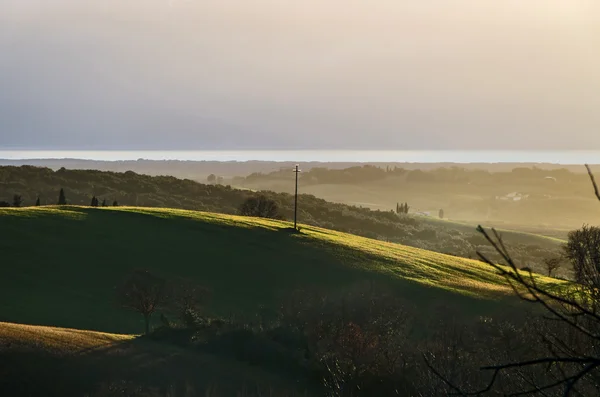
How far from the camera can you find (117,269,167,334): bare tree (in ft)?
161

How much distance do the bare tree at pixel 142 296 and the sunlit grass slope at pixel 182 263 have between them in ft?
6.01

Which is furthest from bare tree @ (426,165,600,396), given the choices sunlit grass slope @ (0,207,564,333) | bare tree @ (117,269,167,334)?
sunlit grass slope @ (0,207,564,333)

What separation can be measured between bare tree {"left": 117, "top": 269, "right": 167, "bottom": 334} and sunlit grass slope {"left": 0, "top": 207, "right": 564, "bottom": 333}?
1831 millimetres

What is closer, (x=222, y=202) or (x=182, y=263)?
(x=182, y=263)

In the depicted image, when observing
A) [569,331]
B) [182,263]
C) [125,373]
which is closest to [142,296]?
[125,373]

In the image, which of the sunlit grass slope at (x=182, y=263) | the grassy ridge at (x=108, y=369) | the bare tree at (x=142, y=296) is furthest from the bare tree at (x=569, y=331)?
the sunlit grass slope at (x=182, y=263)

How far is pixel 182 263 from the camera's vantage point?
218 feet

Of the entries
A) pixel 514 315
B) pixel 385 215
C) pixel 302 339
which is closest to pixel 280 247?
pixel 514 315

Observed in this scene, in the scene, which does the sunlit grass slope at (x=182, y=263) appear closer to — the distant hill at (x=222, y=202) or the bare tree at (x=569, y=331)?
the bare tree at (x=569, y=331)

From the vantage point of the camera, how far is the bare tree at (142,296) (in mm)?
49219

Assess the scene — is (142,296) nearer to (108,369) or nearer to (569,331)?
(108,369)

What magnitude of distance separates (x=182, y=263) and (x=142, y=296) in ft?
55.2

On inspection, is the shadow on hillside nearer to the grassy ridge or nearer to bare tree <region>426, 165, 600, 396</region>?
the grassy ridge

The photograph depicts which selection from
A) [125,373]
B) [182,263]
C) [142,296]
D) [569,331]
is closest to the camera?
[569,331]
